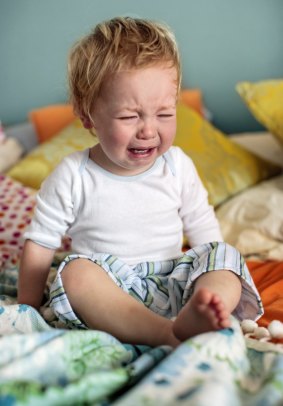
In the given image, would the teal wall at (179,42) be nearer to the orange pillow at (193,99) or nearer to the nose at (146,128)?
the orange pillow at (193,99)

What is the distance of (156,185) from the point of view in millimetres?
1152

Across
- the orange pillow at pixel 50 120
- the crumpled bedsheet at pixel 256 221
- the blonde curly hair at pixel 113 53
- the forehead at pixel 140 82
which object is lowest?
the crumpled bedsheet at pixel 256 221

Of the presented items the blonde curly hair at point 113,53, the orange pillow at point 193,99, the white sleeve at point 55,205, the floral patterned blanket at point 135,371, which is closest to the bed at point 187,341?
the floral patterned blanket at point 135,371

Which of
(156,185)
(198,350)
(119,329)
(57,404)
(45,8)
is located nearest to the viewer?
(57,404)

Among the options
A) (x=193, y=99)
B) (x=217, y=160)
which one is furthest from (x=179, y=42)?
(x=217, y=160)

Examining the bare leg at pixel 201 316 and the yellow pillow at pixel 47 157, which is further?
the yellow pillow at pixel 47 157

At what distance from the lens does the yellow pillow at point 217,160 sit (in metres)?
1.65

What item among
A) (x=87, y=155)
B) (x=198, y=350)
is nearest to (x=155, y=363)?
(x=198, y=350)

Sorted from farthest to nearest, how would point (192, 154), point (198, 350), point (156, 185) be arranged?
point (192, 154) < point (156, 185) < point (198, 350)

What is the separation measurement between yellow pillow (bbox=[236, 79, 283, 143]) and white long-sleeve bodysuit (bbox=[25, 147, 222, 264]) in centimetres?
67

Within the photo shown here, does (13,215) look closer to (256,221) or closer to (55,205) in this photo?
(55,205)

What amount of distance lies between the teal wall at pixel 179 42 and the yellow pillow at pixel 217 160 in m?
0.46

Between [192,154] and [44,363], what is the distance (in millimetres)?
1055

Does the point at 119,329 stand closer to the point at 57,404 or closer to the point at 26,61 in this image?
the point at 57,404
